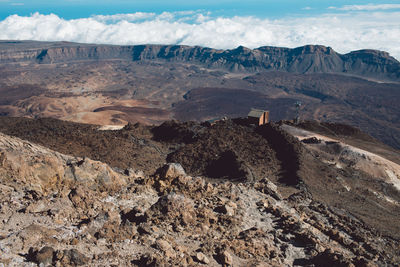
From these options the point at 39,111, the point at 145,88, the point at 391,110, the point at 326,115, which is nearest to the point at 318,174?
the point at 326,115

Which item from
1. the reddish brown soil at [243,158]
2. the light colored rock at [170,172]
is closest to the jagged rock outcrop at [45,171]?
the light colored rock at [170,172]

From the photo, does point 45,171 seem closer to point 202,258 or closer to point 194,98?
point 202,258

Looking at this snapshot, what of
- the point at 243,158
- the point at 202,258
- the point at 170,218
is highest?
the point at 170,218

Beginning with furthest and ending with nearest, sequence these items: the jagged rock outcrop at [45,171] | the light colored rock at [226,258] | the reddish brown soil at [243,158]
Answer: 1. the reddish brown soil at [243,158]
2. the jagged rock outcrop at [45,171]
3. the light colored rock at [226,258]

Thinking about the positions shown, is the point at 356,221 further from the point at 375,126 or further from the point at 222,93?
the point at 222,93

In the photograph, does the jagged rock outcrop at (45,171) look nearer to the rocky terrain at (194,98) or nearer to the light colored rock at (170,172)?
the light colored rock at (170,172)

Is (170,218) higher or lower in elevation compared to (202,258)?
higher

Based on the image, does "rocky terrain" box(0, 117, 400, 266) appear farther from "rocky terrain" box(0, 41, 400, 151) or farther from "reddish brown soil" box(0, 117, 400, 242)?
"rocky terrain" box(0, 41, 400, 151)

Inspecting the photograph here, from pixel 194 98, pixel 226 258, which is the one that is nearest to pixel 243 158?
pixel 226 258

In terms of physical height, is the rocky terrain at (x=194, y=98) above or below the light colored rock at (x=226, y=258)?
below

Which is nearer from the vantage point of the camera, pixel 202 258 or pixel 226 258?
pixel 202 258

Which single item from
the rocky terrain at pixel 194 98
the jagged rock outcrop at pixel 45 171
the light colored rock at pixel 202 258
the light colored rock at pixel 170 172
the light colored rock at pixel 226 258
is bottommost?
the rocky terrain at pixel 194 98
